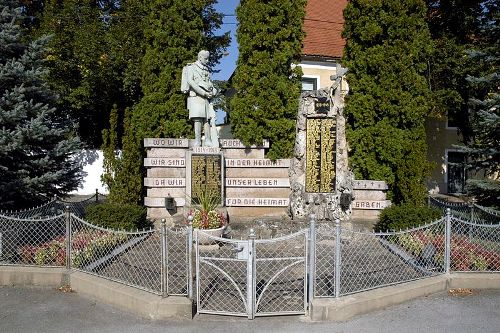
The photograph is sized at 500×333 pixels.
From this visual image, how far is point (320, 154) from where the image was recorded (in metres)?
10.3

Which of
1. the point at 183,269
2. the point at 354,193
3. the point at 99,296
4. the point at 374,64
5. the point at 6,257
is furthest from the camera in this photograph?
the point at 374,64

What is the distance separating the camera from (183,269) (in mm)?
6387

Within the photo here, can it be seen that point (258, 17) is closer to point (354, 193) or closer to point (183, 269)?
point (354, 193)

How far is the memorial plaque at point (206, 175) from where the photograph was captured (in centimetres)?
1014

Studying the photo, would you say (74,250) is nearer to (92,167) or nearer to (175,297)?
(175,297)

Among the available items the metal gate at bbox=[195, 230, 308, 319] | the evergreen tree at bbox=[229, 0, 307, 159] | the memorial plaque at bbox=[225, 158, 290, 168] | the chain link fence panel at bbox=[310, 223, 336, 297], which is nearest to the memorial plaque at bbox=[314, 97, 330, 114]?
the evergreen tree at bbox=[229, 0, 307, 159]

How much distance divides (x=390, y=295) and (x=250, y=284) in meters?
2.00

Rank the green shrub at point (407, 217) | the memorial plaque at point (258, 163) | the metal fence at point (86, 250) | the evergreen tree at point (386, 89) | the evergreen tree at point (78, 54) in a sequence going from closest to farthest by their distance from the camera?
the metal fence at point (86, 250)
the green shrub at point (407, 217)
the memorial plaque at point (258, 163)
the evergreen tree at point (386, 89)
the evergreen tree at point (78, 54)

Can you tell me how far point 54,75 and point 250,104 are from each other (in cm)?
1041

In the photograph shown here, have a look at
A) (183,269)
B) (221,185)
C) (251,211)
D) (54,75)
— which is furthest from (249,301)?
(54,75)

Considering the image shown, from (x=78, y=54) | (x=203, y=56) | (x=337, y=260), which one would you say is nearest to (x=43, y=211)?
(x=203, y=56)

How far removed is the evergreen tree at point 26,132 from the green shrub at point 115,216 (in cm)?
100

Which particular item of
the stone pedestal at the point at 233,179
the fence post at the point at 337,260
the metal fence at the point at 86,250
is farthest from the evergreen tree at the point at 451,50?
the metal fence at the point at 86,250

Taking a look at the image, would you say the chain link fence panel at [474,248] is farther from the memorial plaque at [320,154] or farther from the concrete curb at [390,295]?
the memorial plaque at [320,154]
